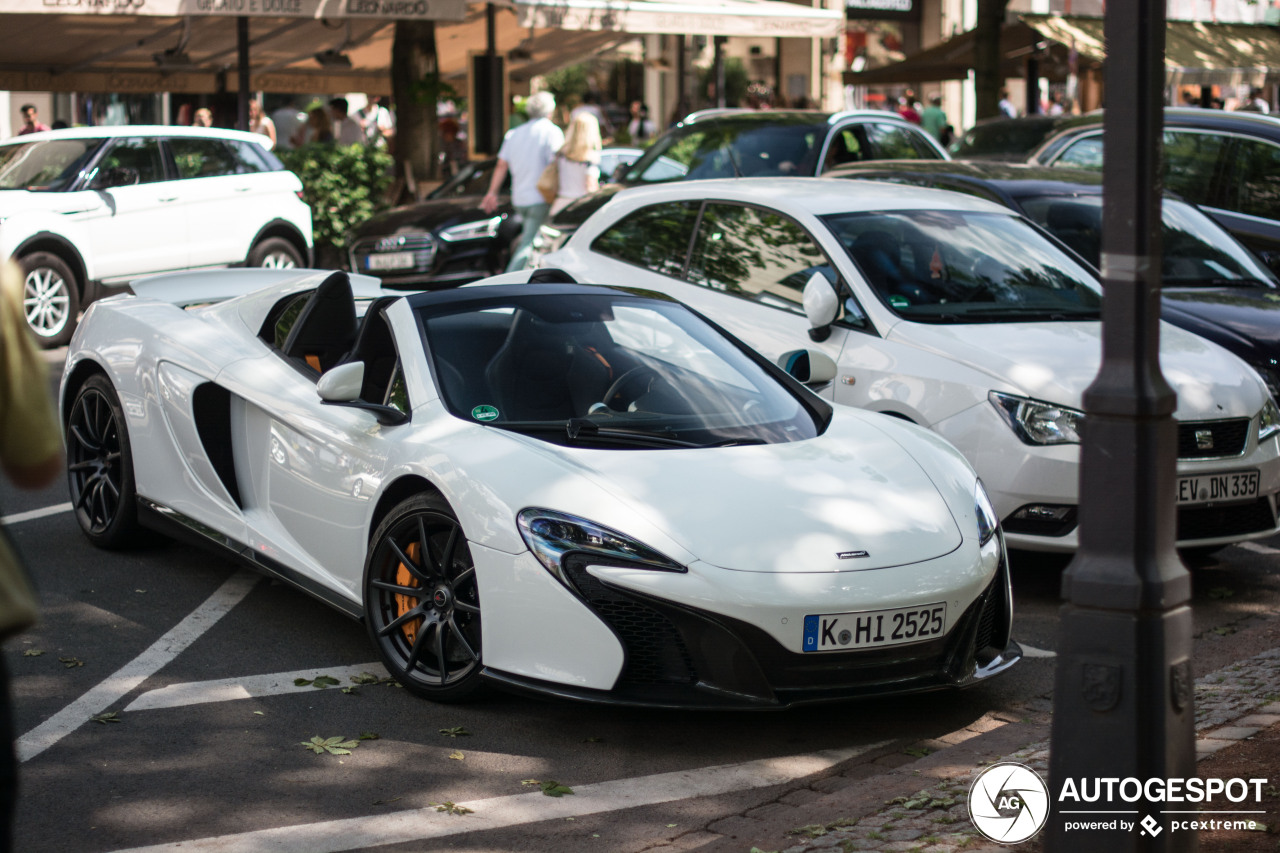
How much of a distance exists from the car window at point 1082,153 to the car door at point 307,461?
24.5 feet

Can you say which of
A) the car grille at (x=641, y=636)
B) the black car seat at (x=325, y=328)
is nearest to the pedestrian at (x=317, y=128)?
the black car seat at (x=325, y=328)

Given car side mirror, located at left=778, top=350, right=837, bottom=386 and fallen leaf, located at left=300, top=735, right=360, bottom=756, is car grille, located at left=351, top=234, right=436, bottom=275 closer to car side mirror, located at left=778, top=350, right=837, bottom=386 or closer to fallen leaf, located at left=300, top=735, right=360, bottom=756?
car side mirror, located at left=778, top=350, right=837, bottom=386

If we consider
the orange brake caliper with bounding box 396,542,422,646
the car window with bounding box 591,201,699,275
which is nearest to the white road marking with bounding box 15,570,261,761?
the orange brake caliper with bounding box 396,542,422,646

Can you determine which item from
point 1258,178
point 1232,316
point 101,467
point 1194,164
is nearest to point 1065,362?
point 1232,316

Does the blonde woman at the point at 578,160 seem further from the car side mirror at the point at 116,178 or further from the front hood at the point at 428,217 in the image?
the car side mirror at the point at 116,178

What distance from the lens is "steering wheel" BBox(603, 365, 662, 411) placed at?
18.3 feet

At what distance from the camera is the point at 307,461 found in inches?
225

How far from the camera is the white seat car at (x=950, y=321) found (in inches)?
252

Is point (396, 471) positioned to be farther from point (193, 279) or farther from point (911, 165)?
point (911, 165)

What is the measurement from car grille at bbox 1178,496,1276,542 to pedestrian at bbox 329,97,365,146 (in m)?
14.5

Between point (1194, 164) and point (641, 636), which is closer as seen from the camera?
point (641, 636)

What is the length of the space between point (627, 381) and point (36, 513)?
3716 mm

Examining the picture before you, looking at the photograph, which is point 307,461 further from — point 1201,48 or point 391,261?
point 1201,48

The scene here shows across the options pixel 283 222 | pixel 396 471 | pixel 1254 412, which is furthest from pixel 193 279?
pixel 283 222
